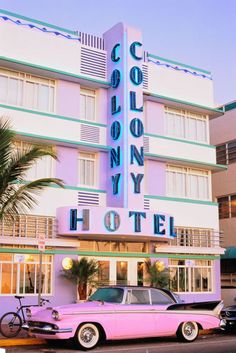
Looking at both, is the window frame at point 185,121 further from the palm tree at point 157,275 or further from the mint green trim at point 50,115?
the palm tree at point 157,275

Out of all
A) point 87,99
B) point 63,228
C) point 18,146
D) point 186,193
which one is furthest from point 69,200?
point 186,193

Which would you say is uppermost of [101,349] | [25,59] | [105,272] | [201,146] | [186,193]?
[25,59]

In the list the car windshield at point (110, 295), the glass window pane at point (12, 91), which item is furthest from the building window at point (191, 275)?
the car windshield at point (110, 295)

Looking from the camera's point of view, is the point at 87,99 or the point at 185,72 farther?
the point at 185,72

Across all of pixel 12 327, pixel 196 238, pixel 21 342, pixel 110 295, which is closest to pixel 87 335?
pixel 110 295

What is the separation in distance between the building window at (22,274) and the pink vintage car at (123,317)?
277 inches

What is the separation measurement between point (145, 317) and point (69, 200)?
9738 millimetres

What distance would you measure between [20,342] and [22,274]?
285 inches

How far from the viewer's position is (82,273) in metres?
22.9

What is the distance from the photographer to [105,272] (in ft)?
81.1

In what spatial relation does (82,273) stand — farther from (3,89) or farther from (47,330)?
(47,330)

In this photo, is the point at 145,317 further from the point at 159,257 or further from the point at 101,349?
the point at 159,257

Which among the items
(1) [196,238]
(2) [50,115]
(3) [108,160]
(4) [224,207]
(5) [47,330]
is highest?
(2) [50,115]

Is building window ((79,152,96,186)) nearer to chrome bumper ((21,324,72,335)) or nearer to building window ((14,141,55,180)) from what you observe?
building window ((14,141,55,180))
